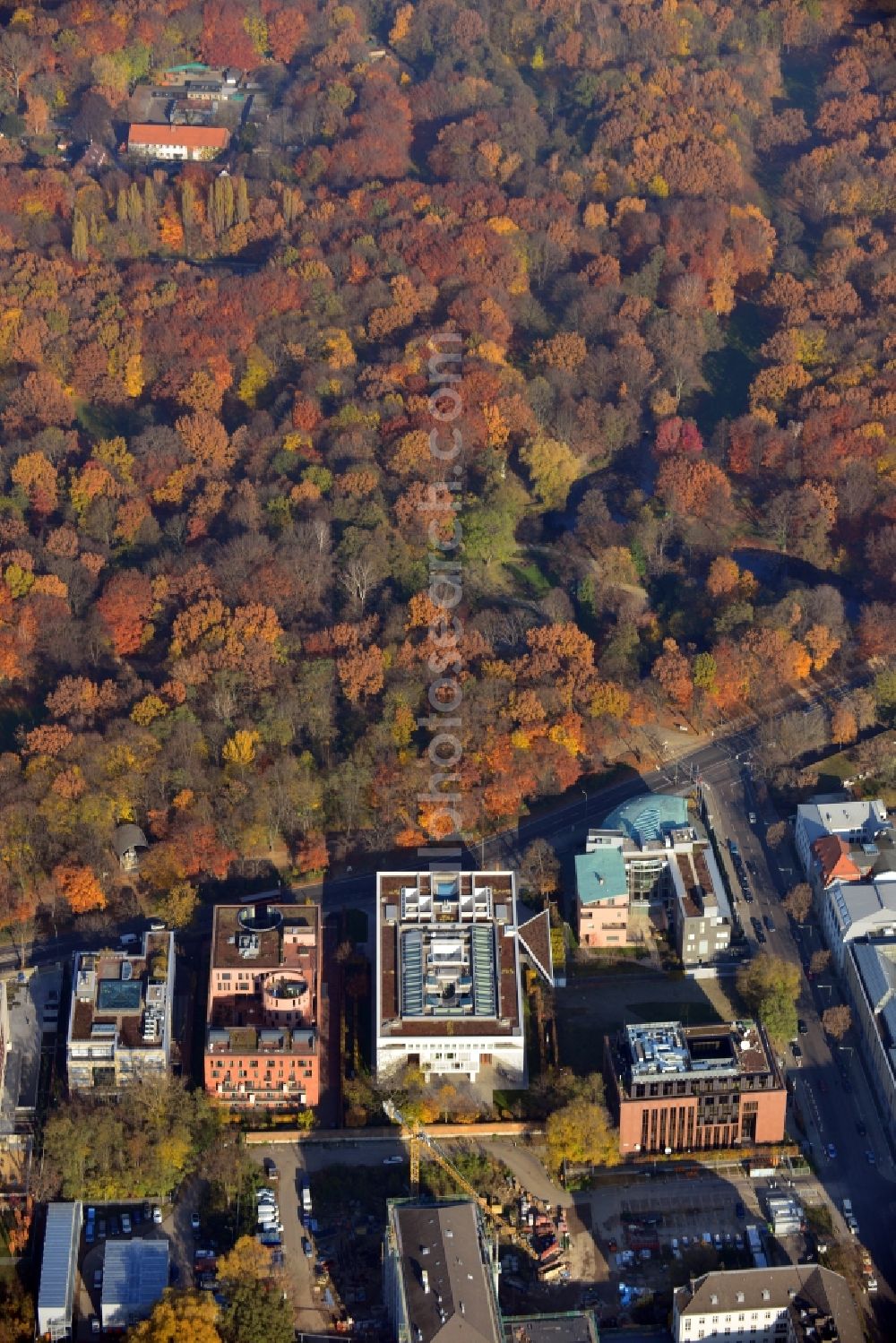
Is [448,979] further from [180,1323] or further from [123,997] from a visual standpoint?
[180,1323]

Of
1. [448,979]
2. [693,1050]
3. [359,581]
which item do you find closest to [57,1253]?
[448,979]

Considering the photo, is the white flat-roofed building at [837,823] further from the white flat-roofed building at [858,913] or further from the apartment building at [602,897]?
the apartment building at [602,897]

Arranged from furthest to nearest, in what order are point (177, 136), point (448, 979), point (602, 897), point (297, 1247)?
point (177, 136)
point (602, 897)
point (448, 979)
point (297, 1247)

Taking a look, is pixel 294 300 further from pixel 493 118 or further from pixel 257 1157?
pixel 257 1157

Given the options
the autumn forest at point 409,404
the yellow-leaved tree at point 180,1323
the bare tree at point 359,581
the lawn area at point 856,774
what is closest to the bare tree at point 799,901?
the lawn area at point 856,774

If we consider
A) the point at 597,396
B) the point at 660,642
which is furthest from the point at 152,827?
the point at 597,396

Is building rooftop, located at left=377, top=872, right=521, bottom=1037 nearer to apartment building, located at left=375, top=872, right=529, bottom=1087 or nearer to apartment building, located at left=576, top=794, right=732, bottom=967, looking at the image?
apartment building, located at left=375, top=872, right=529, bottom=1087
